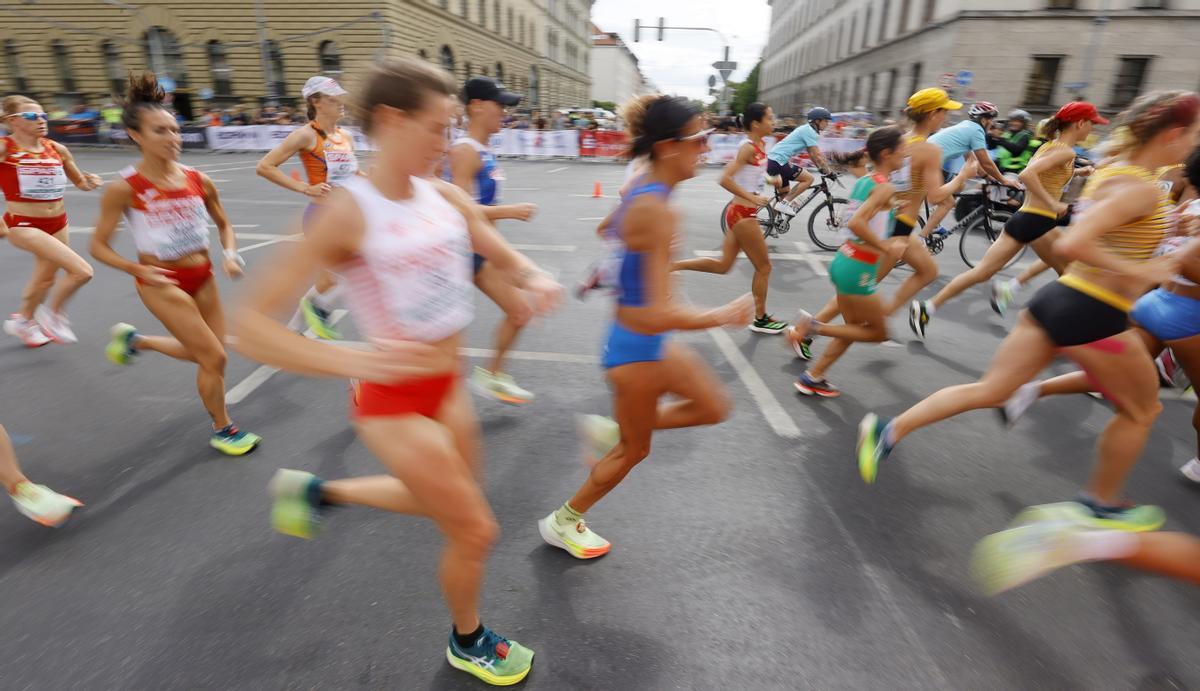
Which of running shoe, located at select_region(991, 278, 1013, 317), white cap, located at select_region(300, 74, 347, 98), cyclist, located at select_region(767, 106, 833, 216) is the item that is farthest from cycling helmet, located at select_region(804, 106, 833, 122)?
white cap, located at select_region(300, 74, 347, 98)

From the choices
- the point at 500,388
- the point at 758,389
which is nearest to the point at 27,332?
the point at 500,388

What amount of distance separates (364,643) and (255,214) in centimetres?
1121

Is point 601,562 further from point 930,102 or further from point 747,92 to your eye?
point 747,92

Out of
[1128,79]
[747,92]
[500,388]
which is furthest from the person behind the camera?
[747,92]

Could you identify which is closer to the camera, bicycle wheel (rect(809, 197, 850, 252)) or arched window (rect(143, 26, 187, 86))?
bicycle wheel (rect(809, 197, 850, 252))

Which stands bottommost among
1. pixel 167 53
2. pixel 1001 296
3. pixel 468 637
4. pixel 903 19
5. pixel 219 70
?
pixel 468 637

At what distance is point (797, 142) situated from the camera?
7.93m

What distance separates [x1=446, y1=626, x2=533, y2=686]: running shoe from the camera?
2.11 m

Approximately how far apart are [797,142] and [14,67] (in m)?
48.3

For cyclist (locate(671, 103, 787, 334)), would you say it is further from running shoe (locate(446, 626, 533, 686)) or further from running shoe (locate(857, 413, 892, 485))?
running shoe (locate(446, 626, 533, 686))

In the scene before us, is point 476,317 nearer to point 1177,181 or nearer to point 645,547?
point 645,547

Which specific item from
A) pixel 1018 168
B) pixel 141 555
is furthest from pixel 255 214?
pixel 1018 168

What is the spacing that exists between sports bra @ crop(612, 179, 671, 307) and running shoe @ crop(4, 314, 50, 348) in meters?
5.70

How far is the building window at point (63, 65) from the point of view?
116 ft
